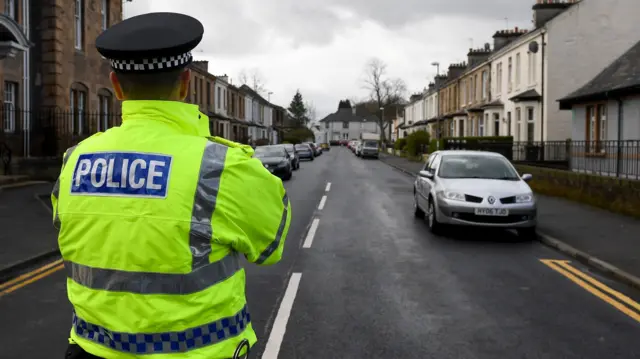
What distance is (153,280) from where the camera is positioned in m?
2.09

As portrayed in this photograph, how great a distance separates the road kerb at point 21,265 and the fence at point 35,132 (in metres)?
12.3

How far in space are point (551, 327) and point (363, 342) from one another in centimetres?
194

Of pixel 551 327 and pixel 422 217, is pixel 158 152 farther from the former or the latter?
pixel 422 217

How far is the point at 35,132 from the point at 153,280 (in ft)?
77.5

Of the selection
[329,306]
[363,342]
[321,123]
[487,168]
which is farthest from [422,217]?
[321,123]

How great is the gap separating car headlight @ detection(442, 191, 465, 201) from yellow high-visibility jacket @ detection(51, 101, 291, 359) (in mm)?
9622

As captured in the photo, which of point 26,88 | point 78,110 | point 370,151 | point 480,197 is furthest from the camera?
point 370,151

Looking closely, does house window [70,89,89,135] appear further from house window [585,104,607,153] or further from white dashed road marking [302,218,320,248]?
house window [585,104,607,153]

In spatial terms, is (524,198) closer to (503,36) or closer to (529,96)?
(529,96)

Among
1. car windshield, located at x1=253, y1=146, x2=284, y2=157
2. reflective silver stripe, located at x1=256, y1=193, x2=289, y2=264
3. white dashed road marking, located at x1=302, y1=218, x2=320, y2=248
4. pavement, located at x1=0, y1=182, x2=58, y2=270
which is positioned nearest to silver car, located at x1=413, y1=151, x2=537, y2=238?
white dashed road marking, located at x1=302, y1=218, x2=320, y2=248

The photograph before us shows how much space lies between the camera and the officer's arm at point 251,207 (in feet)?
7.00

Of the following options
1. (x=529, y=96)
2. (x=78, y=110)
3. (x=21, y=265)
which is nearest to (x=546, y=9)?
(x=529, y=96)

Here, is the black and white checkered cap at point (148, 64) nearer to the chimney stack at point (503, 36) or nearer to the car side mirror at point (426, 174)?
the car side mirror at point (426, 174)

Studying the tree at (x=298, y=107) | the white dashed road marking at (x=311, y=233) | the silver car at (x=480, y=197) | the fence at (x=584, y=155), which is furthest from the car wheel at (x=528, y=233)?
the tree at (x=298, y=107)
